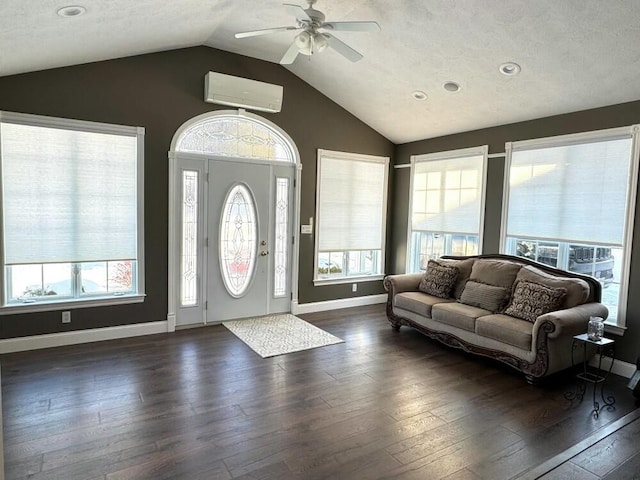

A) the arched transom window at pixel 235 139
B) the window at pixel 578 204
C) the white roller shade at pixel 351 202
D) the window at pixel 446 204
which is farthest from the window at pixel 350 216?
the window at pixel 578 204

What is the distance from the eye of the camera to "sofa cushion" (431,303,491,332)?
4250mm

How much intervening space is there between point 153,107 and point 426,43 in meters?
3.03

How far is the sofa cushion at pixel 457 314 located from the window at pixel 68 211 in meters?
3.41

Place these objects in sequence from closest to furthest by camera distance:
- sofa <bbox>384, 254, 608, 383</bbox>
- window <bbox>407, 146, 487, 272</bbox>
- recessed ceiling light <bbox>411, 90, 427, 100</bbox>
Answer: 1. sofa <bbox>384, 254, 608, 383</bbox>
2. recessed ceiling light <bbox>411, 90, 427, 100</bbox>
3. window <bbox>407, 146, 487, 272</bbox>

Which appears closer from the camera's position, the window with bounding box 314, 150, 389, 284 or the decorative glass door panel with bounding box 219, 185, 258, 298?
the decorative glass door panel with bounding box 219, 185, 258, 298

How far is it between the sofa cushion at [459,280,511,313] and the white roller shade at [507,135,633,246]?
877mm

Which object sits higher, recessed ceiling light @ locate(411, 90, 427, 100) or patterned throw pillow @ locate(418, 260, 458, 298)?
recessed ceiling light @ locate(411, 90, 427, 100)

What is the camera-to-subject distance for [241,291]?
5.48m

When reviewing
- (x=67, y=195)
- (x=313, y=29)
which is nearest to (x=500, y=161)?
(x=313, y=29)

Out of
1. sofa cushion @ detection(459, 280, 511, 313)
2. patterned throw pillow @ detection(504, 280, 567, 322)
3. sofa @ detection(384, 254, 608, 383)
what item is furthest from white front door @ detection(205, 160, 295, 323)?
patterned throw pillow @ detection(504, 280, 567, 322)

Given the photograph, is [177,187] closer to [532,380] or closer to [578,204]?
[532,380]

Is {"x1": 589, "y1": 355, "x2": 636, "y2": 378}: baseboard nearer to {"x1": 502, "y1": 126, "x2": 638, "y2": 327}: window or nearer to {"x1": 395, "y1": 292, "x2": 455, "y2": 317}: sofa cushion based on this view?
{"x1": 502, "y1": 126, "x2": 638, "y2": 327}: window

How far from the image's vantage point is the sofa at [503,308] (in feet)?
12.0

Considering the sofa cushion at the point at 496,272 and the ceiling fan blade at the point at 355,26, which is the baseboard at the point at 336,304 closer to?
the sofa cushion at the point at 496,272
